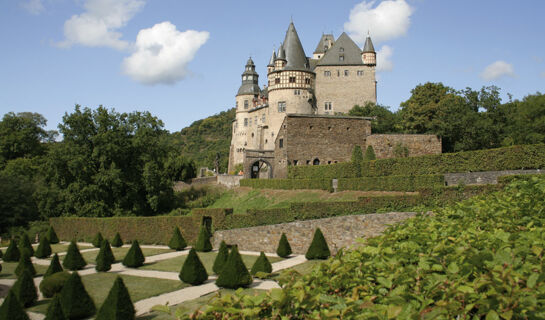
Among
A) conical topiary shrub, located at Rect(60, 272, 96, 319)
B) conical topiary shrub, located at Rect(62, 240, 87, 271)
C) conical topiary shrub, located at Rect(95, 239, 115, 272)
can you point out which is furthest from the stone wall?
conical topiary shrub, located at Rect(60, 272, 96, 319)

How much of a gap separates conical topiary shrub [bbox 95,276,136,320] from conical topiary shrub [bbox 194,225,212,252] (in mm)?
13497

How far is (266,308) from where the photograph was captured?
389cm

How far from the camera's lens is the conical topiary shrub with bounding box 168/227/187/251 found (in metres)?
25.3

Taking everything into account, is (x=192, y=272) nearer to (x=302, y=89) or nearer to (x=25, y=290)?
(x=25, y=290)

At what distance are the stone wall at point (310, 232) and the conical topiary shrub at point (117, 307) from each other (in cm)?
982

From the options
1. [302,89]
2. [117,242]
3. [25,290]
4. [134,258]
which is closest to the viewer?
[25,290]

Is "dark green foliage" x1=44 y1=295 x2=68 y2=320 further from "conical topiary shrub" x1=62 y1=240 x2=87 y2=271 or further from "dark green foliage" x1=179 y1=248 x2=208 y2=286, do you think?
"conical topiary shrub" x1=62 y1=240 x2=87 y2=271

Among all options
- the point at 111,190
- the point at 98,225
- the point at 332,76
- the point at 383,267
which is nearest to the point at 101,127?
the point at 111,190

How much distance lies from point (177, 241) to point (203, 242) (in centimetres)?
197

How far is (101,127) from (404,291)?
3936 centimetres

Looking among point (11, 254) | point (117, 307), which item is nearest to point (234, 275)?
point (117, 307)

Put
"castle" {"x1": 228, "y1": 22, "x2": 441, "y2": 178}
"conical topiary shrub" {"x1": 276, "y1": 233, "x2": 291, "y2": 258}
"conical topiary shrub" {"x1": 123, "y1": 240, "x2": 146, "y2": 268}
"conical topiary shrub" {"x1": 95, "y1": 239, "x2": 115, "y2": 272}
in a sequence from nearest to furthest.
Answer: "conical topiary shrub" {"x1": 95, "y1": 239, "x2": 115, "y2": 272} → "conical topiary shrub" {"x1": 123, "y1": 240, "x2": 146, "y2": 268} → "conical topiary shrub" {"x1": 276, "y1": 233, "x2": 291, "y2": 258} → "castle" {"x1": 228, "y1": 22, "x2": 441, "y2": 178}

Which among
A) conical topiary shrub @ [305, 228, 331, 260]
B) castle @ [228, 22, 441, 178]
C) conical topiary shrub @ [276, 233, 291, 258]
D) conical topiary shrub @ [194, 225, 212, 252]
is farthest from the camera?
castle @ [228, 22, 441, 178]

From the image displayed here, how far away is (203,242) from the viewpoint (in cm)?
2423
